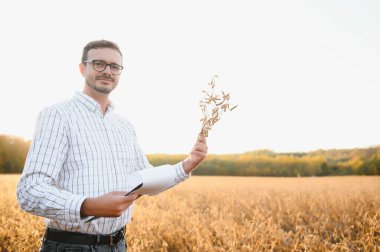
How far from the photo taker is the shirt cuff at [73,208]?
1499mm

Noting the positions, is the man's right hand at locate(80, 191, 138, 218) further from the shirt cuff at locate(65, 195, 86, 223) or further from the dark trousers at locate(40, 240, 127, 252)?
the dark trousers at locate(40, 240, 127, 252)

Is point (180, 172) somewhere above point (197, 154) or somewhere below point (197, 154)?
below

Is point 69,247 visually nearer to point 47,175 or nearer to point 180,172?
point 47,175

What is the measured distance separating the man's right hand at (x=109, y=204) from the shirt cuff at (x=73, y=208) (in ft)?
0.13

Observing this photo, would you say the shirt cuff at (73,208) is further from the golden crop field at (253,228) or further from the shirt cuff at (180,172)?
the golden crop field at (253,228)

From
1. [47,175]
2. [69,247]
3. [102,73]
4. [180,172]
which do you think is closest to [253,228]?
[180,172]

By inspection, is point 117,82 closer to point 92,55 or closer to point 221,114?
point 92,55

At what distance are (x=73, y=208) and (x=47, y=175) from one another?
0.88 feet

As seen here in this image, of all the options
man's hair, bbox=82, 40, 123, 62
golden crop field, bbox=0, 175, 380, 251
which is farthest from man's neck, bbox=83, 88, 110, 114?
golden crop field, bbox=0, 175, 380, 251

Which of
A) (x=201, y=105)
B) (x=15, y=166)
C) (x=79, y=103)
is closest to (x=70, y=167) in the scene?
(x=79, y=103)

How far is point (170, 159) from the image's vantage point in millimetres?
36344

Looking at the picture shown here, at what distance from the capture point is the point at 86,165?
75.9 inches

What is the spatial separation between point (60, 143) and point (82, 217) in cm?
46

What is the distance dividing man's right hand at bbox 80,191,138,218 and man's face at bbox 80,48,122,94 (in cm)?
84
